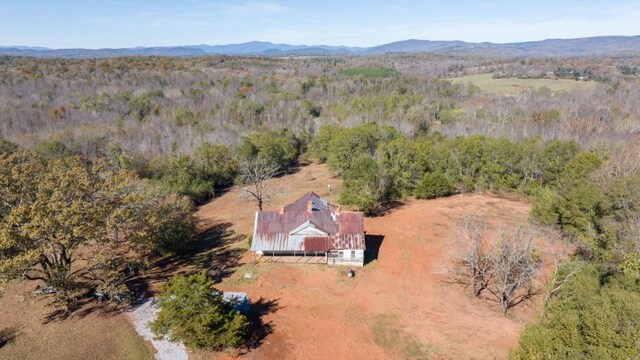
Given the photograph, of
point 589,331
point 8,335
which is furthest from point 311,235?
point 8,335

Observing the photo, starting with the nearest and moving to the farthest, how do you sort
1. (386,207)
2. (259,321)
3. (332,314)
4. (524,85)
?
(259,321)
(332,314)
(386,207)
(524,85)

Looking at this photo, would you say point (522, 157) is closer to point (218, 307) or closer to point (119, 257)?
point (218, 307)

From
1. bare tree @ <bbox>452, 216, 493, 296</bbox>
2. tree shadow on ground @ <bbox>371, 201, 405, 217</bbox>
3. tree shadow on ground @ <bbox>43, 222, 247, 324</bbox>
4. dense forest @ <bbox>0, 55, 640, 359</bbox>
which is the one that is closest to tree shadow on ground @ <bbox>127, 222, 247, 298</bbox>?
tree shadow on ground @ <bbox>43, 222, 247, 324</bbox>

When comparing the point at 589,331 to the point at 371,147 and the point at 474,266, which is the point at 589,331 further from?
the point at 371,147

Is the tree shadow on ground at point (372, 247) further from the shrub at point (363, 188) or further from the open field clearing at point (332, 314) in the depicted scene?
the shrub at point (363, 188)

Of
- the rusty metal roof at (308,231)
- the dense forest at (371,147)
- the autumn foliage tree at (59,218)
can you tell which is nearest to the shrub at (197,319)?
the autumn foliage tree at (59,218)

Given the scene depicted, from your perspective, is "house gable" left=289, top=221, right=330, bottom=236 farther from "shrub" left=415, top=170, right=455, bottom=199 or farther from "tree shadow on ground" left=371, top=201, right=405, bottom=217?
"shrub" left=415, top=170, right=455, bottom=199
